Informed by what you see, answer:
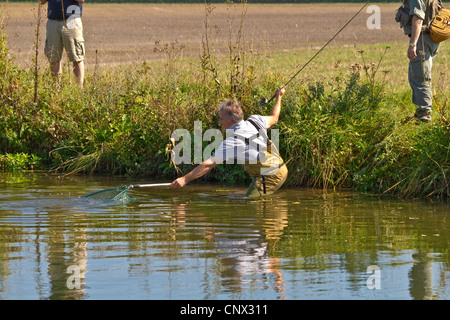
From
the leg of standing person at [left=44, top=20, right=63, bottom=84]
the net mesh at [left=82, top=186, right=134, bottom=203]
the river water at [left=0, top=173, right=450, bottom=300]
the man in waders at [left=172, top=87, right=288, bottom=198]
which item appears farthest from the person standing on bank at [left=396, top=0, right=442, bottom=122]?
the leg of standing person at [left=44, top=20, right=63, bottom=84]

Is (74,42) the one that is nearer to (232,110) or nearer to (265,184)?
(232,110)

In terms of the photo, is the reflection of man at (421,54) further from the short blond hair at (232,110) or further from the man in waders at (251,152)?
the short blond hair at (232,110)

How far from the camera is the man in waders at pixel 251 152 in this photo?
870cm

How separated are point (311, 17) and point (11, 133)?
63.5ft

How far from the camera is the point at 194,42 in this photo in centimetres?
2198

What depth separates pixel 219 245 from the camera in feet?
23.5

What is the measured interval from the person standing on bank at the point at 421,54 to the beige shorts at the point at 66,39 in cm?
507

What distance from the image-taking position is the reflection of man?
9.74m

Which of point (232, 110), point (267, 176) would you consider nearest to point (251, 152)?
point (267, 176)

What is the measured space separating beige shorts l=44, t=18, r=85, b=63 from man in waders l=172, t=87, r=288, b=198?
4.11 m

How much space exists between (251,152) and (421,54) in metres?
2.56

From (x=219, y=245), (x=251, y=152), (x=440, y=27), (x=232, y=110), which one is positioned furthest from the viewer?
(x=440, y=27)
